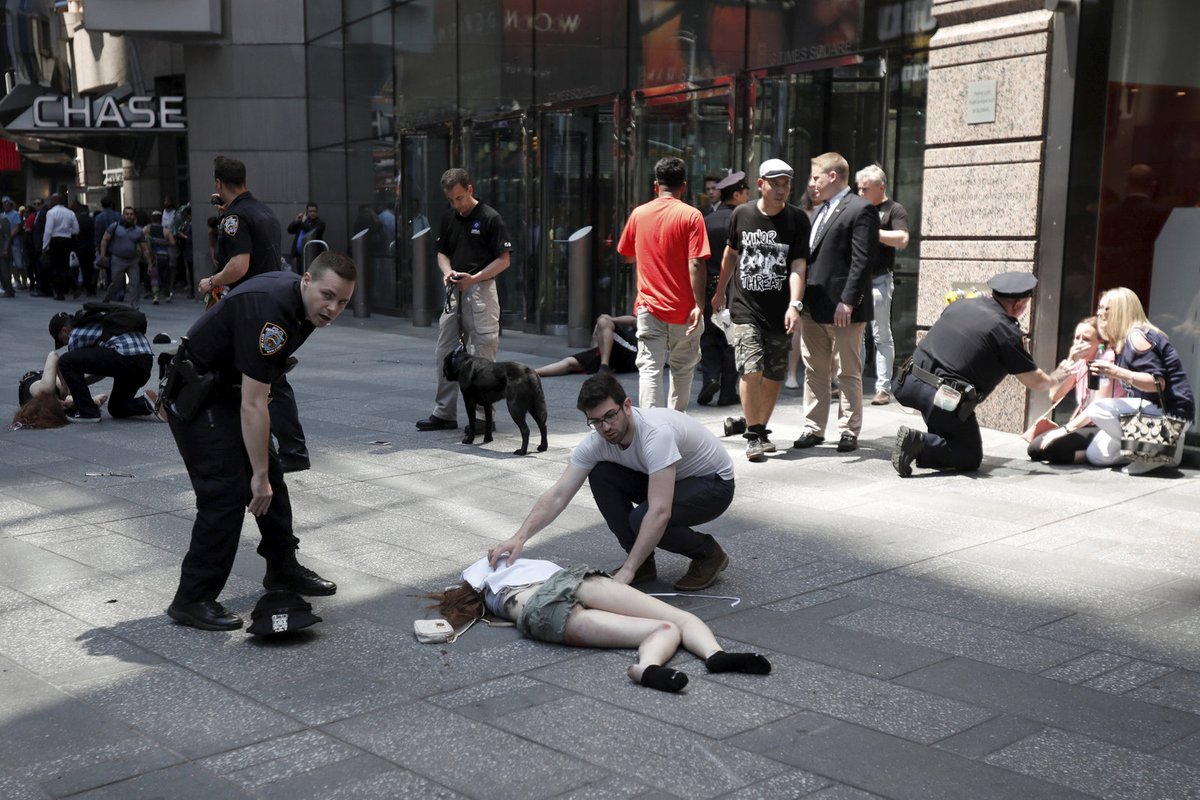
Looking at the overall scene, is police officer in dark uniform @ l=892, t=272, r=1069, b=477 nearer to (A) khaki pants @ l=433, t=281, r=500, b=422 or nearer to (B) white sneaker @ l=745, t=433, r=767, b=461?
(B) white sneaker @ l=745, t=433, r=767, b=461

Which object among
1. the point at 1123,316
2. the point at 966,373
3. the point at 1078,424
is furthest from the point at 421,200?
the point at 1123,316

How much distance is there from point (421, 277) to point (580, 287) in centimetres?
469

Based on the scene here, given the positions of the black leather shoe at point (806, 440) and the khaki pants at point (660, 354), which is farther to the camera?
the black leather shoe at point (806, 440)

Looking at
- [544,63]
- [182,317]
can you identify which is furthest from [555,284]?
[182,317]

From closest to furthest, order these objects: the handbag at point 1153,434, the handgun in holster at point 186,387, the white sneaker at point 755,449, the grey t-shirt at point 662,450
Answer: the handgun in holster at point 186,387, the grey t-shirt at point 662,450, the handbag at point 1153,434, the white sneaker at point 755,449

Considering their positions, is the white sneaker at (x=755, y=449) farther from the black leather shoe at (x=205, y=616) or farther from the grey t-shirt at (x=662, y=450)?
the black leather shoe at (x=205, y=616)

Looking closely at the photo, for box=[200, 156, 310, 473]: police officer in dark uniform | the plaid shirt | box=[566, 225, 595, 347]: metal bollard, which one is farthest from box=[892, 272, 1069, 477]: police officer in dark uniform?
box=[566, 225, 595, 347]: metal bollard

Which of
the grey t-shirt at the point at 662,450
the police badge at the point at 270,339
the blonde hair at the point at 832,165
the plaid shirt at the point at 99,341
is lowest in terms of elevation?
the plaid shirt at the point at 99,341

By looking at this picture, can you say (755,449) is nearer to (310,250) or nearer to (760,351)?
(760,351)

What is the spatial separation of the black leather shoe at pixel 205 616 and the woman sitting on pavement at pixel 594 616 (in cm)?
80

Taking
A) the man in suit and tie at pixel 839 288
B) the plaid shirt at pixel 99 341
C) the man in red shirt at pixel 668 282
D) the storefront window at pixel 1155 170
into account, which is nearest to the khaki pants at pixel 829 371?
the man in suit and tie at pixel 839 288

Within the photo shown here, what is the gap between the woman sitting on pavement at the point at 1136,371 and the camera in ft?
24.2

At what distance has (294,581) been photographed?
17.2 feet

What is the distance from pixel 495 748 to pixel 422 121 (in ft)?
54.7
